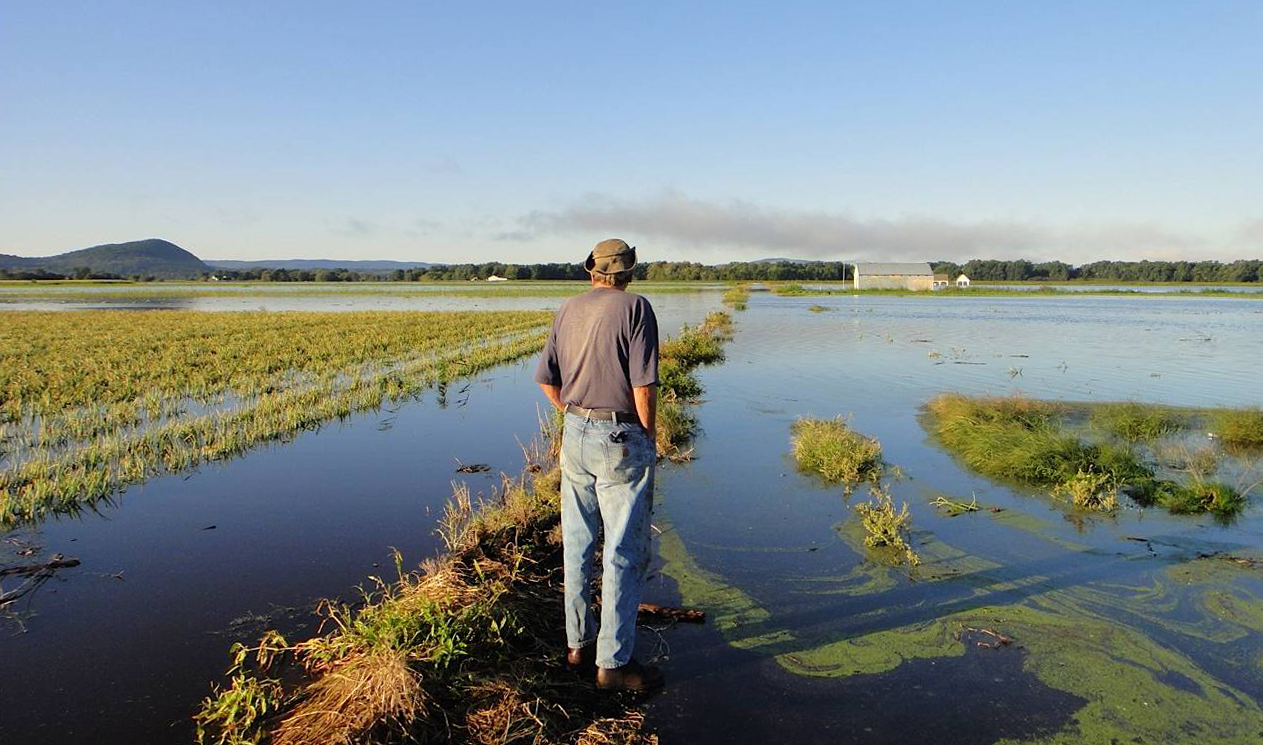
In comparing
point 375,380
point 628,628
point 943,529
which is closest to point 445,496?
point 628,628

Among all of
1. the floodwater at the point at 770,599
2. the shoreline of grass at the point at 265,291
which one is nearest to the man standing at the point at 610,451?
the floodwater at the point at 770,599

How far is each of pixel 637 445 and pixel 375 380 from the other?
14.0 meters

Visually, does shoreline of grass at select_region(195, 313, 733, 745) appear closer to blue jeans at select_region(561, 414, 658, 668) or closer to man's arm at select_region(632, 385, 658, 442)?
blue jeans at select_region(561, 414, 658, 668)

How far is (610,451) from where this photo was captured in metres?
3.75

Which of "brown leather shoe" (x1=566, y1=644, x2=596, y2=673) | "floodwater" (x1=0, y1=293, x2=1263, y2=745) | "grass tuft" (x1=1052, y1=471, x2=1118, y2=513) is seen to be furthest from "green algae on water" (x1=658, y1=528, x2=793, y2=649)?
"grass tuft" (x1=1052, y1=471, x2=1118, y2=513)

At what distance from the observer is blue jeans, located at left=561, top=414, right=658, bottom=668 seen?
12.4ft

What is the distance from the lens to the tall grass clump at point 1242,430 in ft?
34.3

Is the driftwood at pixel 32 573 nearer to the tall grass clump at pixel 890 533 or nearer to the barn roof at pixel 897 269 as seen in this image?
the tall grass clump at pixel 890 533

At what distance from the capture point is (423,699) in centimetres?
337

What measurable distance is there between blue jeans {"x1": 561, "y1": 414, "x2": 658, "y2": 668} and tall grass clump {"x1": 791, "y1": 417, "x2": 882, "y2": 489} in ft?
16.9

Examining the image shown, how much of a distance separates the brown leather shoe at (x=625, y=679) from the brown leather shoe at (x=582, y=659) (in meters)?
0.09

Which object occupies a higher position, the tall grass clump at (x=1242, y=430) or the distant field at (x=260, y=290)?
the distant field at (x=260, y=290)

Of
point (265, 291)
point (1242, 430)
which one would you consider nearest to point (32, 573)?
point (1242, 430)

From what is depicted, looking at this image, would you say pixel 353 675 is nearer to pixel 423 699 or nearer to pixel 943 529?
pixel 423 699
